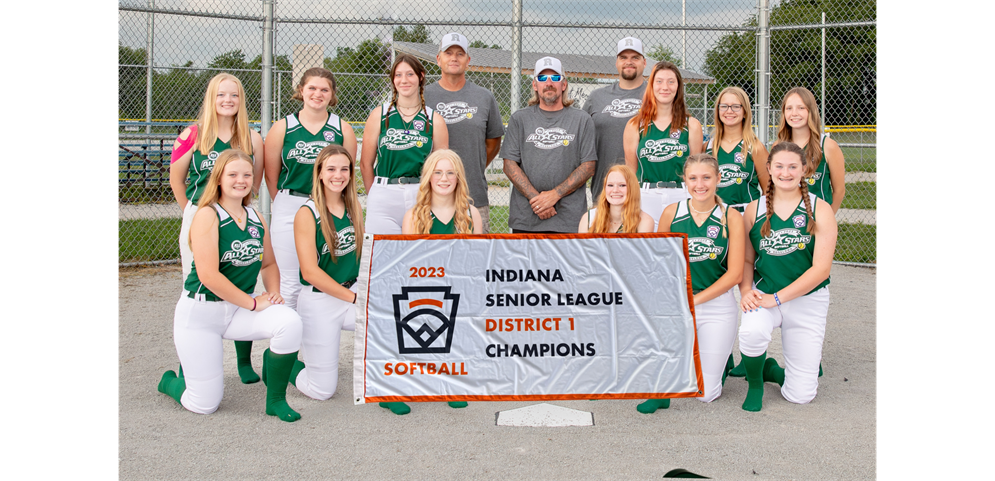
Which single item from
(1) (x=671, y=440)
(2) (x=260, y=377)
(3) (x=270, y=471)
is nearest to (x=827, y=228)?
(1) (x=671, y=440)

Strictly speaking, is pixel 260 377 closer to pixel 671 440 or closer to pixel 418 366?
pixel 418 366

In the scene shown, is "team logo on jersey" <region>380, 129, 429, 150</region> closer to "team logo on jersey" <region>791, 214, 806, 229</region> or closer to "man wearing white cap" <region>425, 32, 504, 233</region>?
"man wearing white cap" <region>425, 32, 504, 233</region>

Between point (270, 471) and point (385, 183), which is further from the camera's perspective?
point (385, 183)

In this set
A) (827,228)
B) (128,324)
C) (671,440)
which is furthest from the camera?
(128,324)

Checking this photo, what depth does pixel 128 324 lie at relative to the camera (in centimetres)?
635

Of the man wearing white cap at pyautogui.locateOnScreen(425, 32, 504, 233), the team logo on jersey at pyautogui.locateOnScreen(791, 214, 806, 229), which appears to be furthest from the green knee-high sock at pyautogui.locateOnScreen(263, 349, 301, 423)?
the team logo on jersey at pyautogui.locateOnScreen(791, 214, 806, 229)

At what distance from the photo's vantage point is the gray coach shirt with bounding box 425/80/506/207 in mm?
5543

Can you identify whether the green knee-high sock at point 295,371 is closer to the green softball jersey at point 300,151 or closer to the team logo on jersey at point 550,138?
the green softball jersey at point 300,151

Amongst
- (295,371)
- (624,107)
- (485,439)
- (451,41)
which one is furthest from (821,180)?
(295,371)

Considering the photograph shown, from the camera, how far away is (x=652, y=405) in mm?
4340

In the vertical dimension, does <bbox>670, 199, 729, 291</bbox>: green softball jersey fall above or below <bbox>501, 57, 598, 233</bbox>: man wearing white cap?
below

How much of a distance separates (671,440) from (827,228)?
165 centimetres

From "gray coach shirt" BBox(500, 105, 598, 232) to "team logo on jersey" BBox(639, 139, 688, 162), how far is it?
0.44 metres

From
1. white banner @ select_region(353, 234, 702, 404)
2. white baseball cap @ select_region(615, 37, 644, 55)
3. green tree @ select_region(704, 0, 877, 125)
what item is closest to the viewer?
white banner @ select_region(353, 234, 702, 404)
